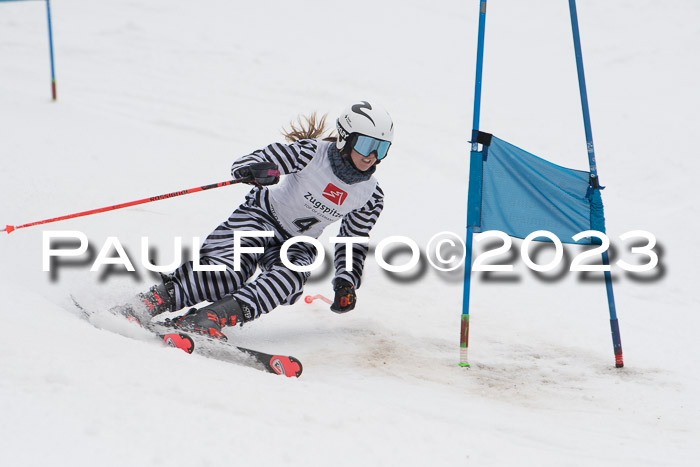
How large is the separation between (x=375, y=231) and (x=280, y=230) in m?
2.88

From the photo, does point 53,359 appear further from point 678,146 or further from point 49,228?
point 678,146

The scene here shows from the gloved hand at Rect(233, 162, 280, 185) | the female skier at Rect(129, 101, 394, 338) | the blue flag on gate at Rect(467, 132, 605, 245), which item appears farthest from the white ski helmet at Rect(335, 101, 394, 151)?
the blue flag on gate at Rect(467, 132, 605, 245)

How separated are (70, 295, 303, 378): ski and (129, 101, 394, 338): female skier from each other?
276 mm

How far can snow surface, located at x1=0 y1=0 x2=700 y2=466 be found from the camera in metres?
2.65

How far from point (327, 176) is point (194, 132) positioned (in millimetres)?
5725

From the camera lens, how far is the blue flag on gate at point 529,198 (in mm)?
4676

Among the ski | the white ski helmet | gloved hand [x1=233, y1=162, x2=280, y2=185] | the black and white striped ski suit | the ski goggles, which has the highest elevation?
the white ski helmet

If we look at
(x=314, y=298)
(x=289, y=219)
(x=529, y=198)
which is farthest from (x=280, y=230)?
(x=529, y=198)

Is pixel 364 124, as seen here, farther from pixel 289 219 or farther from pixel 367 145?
pixel 289 219

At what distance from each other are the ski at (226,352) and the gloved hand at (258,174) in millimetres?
975

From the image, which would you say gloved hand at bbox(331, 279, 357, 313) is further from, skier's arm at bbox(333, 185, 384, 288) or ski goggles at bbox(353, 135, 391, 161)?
ski goggles at bbox(353, 135, 391, 161)

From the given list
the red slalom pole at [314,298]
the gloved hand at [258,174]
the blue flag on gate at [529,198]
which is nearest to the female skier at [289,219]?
the gloved hand at [258,174]

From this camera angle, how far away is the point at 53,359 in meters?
2.73

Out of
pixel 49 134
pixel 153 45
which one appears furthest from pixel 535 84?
pixel 49 134
